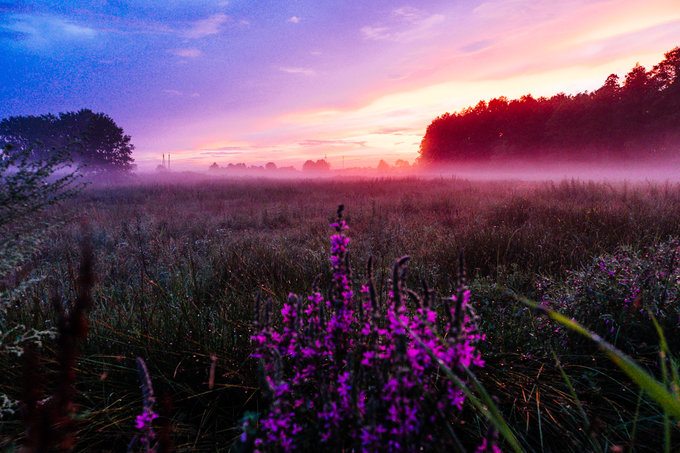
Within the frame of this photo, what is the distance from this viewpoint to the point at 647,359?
203 centimetres

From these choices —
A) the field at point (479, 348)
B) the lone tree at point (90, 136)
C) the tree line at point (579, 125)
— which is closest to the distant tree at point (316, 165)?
the tree line at point (579, 125)

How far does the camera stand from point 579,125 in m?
38.5

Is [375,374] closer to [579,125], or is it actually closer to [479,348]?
[479,348]

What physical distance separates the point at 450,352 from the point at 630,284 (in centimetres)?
256

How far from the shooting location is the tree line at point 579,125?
3162cm

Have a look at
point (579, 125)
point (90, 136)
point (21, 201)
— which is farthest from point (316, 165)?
point (21, 201)

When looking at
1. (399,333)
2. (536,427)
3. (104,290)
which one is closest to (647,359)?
(536,427)

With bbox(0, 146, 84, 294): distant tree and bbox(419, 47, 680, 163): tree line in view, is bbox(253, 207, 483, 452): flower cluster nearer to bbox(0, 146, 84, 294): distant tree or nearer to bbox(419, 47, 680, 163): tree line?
bbox(0, 146, 84, 294): distant tree

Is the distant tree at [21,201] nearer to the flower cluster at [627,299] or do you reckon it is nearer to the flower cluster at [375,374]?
the flower cluster at [375,374]

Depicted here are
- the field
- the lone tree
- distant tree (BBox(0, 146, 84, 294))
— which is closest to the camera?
the field

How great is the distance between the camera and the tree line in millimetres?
31625

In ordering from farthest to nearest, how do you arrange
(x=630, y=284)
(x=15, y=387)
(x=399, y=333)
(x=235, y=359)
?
1. (x=630, y=284)
2. (x=235, y=359)
3. (x=15, y=387)
4. (x=399, y=333)

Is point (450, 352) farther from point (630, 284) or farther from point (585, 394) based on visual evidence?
point (630, 284)

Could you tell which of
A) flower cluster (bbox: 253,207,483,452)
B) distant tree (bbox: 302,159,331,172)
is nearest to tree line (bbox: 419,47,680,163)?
flower cluster (bbox: 253,207,483,452)
